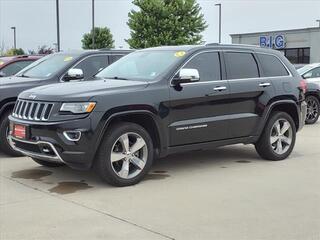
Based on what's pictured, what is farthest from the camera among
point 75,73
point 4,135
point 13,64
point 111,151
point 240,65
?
point 13,64

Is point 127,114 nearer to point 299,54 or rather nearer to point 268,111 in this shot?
point 268,111

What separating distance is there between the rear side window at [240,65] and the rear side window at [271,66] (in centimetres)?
17

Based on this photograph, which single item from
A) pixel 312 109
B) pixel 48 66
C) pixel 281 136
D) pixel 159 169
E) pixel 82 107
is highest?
pixel 48 66

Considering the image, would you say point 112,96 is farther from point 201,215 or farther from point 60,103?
point 201,215

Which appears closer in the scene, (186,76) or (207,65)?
(186,76)

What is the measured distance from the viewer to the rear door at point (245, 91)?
24.7ft

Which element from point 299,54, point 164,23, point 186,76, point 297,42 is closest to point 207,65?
point 186,76

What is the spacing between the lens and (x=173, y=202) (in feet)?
19.0

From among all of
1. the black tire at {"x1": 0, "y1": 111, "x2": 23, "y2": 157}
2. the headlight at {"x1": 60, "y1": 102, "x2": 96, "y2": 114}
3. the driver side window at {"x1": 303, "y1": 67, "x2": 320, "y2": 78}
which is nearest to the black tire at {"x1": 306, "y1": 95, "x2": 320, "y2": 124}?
the driver side window at {"x1": 303, "y1": 67, "x2": 320, "y2": 78}

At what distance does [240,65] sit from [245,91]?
1.42ft

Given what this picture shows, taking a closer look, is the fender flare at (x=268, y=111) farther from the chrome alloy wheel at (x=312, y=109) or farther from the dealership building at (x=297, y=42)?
the dealership building at (x=297, y=42)

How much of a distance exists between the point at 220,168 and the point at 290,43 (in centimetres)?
3933

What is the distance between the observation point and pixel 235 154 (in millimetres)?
8812

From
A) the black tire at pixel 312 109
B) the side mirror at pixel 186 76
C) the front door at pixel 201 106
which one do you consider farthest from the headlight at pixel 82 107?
the black tire at pixel 312 109
